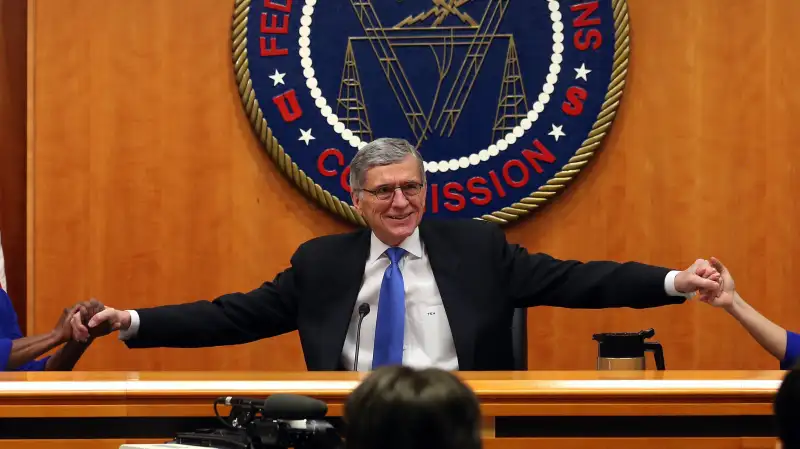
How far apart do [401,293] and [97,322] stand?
87cm

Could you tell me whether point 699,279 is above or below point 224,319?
above

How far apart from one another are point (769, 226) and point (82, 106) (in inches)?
100

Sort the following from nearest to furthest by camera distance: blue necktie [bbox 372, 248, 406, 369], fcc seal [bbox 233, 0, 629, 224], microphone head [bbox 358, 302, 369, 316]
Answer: microphone head [bbox 358, 302, 369, 316]
blue necktie [bbox 372, 248, 406, 369]
fcc seal [bbox 233, 0, 629, 224]

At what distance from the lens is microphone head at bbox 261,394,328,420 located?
5.62 ft

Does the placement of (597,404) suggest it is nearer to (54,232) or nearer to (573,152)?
(573,152)

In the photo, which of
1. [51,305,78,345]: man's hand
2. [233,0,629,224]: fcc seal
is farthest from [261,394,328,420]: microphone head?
A: [233,0,629,224]: fcc seal

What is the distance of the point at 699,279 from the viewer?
2.97 meters

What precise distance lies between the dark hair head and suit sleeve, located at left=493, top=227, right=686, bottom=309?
6.39 feet

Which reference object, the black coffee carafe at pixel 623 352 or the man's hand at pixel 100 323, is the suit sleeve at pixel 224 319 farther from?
the black coffee carafe at pixel 623 352

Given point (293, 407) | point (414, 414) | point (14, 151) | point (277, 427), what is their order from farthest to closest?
point (14, 151) → point (277, 427) → point (293, 407) → point (414, 414)

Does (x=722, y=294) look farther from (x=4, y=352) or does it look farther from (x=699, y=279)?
(x=4, y=352)

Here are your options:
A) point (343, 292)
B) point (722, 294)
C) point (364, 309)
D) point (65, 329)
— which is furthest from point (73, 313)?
point (722, 294)

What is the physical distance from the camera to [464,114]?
3.99 meters

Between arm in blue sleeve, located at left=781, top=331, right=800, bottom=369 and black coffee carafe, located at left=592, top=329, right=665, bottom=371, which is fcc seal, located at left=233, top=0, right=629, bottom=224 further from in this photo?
arm in blue sleeve, located at left=781, top=331, right=800, bottom=369
